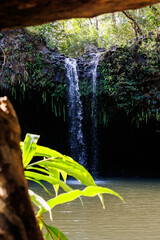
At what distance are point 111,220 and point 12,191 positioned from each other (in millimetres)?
4035

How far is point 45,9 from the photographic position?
2.66 feet

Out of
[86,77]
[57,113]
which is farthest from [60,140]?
[86,77]

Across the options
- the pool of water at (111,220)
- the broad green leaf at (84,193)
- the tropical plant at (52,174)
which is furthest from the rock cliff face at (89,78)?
the broad green leaf at (84,193)

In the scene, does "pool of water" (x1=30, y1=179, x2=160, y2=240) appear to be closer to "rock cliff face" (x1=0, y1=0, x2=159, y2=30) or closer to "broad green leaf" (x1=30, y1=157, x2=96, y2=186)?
"broad green leaf" (x1=30, y1=157, x2=96, y2=186)

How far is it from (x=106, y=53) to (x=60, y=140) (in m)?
4.03

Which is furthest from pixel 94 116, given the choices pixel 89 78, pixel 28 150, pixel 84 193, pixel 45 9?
pixel 45 9

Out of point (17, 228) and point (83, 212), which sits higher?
point (17, 228)

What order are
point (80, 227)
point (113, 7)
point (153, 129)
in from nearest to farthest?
point (113, 7), point (80, 227), point (153, 129)

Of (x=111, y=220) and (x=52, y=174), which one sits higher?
(x=52, y=174)

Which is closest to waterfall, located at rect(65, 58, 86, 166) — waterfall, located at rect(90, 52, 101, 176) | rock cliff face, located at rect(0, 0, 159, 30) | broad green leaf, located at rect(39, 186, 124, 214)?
waterfall, located at rect(90, 52, 101, 176)

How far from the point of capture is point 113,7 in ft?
2.86

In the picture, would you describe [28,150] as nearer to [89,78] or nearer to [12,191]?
[12,191]

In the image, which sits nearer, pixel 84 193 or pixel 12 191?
pixel 12 191

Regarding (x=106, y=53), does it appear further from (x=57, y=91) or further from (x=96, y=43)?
(x=96, y=43)
